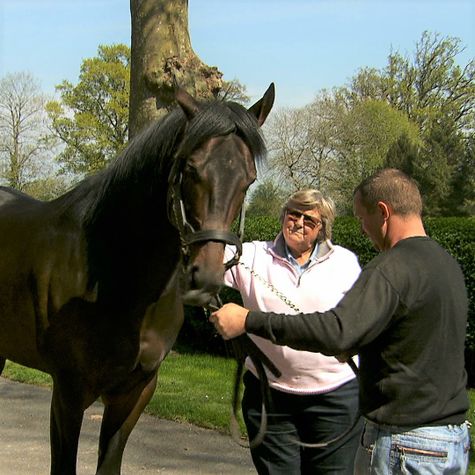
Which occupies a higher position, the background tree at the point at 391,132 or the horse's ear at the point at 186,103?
the background tree at the point at 391,132

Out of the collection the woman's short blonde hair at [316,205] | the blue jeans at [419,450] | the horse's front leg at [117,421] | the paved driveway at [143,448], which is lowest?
the paved driveway at [143,448]

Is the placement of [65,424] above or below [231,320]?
below

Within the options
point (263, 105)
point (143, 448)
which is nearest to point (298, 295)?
point (263, 105)

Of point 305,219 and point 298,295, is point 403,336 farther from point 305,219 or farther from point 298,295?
point 305,219

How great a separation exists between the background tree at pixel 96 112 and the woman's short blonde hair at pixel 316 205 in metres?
41.1

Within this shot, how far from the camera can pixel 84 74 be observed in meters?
46.2

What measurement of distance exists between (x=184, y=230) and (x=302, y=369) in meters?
0.97

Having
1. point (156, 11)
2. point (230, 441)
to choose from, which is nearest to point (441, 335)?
point (230, 441)

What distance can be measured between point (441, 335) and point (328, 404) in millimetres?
1207

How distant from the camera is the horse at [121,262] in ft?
9.02

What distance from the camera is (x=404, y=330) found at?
2.16 metres

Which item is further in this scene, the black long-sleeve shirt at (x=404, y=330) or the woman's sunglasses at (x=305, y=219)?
the woman's sunglasses at (x=305, y=219)

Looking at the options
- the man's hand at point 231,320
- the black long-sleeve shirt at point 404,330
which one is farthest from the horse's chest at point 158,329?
the black long-sleeve shirt at point 404,330

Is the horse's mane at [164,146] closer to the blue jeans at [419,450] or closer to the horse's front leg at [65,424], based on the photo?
the horse's front leg at [65,424]
